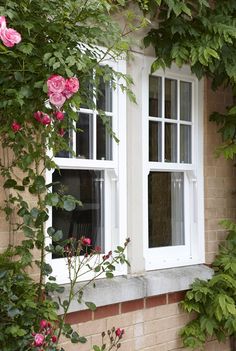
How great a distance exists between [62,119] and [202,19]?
5.71 feet

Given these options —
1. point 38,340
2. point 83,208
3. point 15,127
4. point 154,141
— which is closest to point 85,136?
point 83,208

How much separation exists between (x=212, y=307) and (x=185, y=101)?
1.94 meters

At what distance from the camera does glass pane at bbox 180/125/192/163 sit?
17.1ft

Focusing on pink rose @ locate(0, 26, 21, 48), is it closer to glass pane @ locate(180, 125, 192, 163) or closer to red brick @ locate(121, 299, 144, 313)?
red brick @ locate(121, 299, 144, 313)

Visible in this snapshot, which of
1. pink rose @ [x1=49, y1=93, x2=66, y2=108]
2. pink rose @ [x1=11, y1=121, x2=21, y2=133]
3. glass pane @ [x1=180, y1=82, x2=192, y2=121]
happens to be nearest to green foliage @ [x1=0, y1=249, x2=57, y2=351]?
pink rose @ [x1=11, y1=121, x2=21, y2=133]

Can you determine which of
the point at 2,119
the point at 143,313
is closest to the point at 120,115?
the point at 2,119

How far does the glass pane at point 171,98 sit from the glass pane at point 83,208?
3.36 feet

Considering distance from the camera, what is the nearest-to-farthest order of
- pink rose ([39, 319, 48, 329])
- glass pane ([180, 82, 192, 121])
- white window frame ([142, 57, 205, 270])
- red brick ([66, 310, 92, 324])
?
pink rose ([39, 319, 48, 329]) → red brick ([66, 310, 92, 324]) → white window frame ([142, 57, 205, 270]) → glass pane ([180, 82, 192, 121])

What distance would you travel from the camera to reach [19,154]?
3.49 metres

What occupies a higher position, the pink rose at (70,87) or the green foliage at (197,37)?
the green foliage at (197,37)

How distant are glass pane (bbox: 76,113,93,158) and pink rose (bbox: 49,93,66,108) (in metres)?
Result: 1.20

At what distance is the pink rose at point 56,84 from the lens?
307 centimetres

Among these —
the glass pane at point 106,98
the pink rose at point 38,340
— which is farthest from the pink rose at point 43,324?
the glass pane at point 106,98

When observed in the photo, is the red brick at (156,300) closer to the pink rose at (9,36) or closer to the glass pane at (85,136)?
the glass pane at (85,136)
